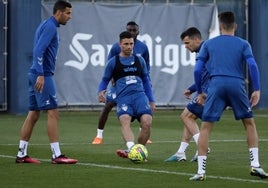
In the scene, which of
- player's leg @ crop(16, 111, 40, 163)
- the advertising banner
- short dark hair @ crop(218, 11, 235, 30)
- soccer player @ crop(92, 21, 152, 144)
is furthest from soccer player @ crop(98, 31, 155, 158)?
the advertising banner

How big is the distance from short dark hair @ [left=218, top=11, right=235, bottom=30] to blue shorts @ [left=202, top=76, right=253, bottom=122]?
0.64 metres

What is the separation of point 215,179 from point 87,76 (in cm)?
1917

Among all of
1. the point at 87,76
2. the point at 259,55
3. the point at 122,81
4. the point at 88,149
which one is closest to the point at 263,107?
the point at 259,55

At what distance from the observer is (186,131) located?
16.8 m

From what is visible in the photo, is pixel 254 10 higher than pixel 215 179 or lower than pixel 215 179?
higher

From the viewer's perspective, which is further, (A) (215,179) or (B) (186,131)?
(B) (186,131)

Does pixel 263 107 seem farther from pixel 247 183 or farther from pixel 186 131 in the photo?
pixel 247 183

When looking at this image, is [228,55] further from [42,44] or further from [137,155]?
[42,44]

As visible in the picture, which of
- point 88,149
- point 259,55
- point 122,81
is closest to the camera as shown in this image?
point 122,81

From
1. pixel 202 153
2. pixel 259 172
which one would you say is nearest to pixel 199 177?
pixel 202 153

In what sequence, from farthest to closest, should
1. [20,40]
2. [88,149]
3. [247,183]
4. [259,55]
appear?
[259,55], [20,40], [88,149], [247,183]

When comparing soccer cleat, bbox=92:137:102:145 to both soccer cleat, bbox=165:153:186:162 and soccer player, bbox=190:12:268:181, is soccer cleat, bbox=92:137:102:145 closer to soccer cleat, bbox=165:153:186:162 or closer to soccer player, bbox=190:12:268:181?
soccer cleat, bbox=165:153:186:162

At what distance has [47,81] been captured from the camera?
15.6 m

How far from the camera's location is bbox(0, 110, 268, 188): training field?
511 inches
